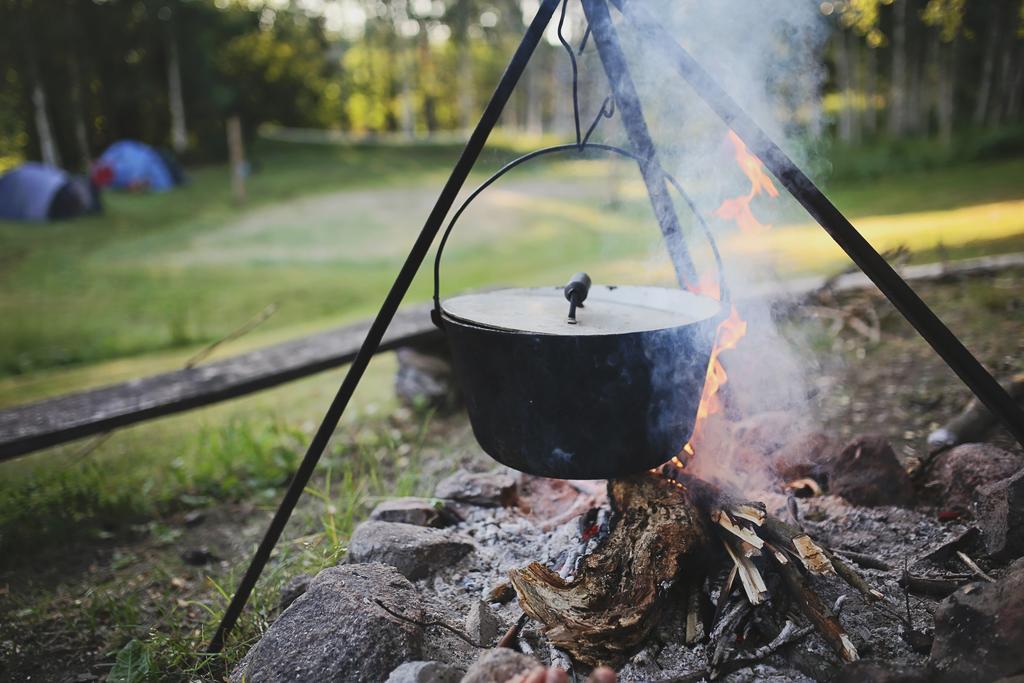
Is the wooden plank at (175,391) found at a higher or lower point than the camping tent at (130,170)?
lower

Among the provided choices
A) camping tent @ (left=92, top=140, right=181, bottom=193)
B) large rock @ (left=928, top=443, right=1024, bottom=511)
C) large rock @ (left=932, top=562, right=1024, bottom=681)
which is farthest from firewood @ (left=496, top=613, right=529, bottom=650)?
camping tent @ (left=92, top=140, right=181, bottom=193)

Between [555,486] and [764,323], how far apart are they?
2.21 metres

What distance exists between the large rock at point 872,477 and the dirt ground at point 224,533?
0.40 meters

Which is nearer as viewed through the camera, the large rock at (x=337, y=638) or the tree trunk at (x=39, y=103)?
the large rock at (x=337, y=638)

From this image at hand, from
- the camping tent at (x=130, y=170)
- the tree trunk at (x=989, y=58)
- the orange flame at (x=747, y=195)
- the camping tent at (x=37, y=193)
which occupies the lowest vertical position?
the orange flame at (x=747, y=195)

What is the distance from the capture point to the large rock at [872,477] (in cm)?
282

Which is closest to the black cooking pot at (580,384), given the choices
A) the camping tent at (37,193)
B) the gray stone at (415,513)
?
the gray stone at (415,513)

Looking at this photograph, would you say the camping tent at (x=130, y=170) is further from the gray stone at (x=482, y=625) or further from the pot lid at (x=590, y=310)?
the gray stone at (x=482, y=625)

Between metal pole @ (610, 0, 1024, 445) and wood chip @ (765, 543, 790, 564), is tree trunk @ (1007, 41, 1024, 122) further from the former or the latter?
wood chip @ (765, 543, 790, 564)

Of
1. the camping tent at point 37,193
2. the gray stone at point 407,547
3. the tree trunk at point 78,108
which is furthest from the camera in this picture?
the tree trunk at point 78,108

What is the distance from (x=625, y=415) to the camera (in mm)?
2070

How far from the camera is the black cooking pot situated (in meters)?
1.98

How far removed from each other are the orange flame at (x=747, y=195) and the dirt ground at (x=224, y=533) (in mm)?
1323

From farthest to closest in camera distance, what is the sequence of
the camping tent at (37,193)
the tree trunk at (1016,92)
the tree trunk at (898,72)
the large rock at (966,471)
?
the tree trunk at (1016,92), the tree trunk at (898,72), the camping tent at (37,193), the large rock at (966,471)
